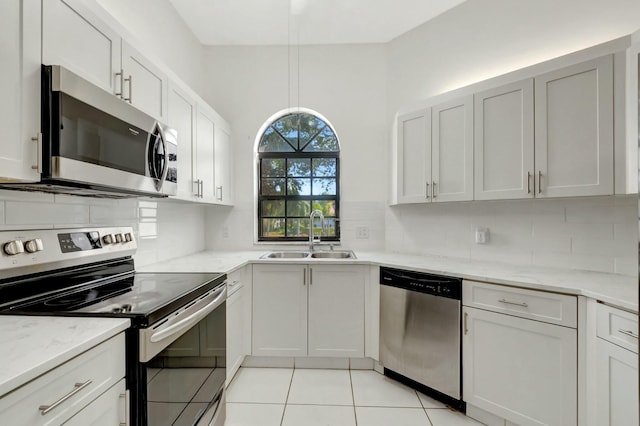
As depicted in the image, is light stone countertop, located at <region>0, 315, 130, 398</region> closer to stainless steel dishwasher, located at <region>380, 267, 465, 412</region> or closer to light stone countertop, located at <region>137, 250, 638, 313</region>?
light stone countertop, located at <region>137, 250, 638, 313</region>

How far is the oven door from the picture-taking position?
1.10m

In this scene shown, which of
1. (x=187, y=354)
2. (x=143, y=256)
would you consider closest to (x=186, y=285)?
(x=187, y=354)

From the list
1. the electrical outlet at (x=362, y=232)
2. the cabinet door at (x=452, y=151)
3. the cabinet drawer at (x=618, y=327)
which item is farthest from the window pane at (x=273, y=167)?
the cabinet drawer at (x=618, y=327)

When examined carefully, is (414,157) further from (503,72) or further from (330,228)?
(330,228)

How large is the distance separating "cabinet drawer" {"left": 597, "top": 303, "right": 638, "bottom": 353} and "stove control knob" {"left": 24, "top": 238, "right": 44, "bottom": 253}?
239 centimetres

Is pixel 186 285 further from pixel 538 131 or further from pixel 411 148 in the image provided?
pixel 538 131

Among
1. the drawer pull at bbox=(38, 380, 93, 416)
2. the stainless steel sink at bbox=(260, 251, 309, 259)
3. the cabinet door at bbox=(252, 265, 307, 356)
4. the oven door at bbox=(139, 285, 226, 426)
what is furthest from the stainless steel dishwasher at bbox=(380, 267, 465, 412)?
the drawer pull at bbox=(38, 380, 93, 416)

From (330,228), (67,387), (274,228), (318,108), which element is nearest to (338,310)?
(330,228)

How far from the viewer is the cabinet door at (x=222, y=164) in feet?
8.97

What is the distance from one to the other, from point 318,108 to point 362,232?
1.35 metres

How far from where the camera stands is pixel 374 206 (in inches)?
123

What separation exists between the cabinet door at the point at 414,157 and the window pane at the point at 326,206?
820mm

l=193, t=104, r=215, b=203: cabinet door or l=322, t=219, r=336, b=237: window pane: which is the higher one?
l=193, t=104, r=215, b=203: cabinet door

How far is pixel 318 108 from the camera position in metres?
3.16
